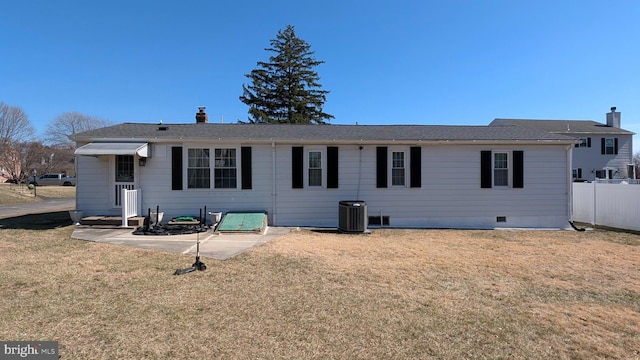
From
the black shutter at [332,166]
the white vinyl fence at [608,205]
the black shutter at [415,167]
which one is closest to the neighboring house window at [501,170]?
the black shutter at [415,167]

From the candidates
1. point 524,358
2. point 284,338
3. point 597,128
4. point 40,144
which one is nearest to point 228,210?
point 284,338

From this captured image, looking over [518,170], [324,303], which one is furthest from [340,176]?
[324,303]

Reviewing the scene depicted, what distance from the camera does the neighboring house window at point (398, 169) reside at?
438 inches

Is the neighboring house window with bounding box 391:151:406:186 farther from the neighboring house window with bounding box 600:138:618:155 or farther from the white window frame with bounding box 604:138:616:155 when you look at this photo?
the white window frame with bounding box 604:138:616:155

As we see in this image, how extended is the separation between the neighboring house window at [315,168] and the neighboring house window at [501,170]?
6.20 meters

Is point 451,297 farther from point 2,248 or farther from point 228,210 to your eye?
point 2,248

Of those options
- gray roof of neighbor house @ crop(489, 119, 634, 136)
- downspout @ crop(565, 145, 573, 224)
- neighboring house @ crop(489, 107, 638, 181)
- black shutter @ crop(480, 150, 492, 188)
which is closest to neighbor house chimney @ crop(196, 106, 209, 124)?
black shutter @ crop(480, 150, 492, 188)

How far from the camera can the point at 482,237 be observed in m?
9.37

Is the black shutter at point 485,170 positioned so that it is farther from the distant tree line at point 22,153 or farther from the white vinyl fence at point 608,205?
the distant tree line at point 22,153

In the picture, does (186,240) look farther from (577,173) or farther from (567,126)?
(567,126)

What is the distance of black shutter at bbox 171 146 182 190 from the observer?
10453 mm

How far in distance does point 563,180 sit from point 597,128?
2460cm

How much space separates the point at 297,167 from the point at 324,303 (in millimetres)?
6927

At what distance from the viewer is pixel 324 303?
13.8ft
